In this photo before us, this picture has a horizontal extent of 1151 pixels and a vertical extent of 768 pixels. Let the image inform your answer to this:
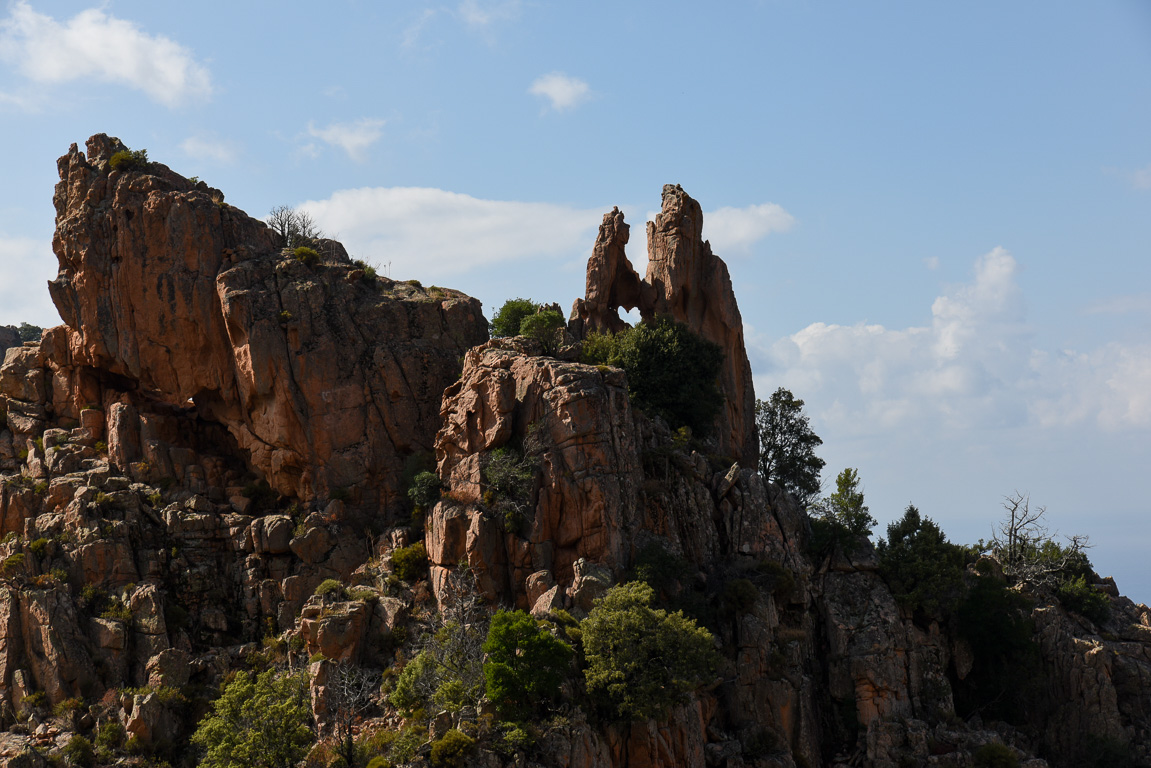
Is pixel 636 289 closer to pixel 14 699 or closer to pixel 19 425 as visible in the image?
pixel 19 425

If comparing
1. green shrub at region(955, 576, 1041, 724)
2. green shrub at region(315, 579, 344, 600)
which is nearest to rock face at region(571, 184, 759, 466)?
green shrub at region(955, 576, 1041, 724)

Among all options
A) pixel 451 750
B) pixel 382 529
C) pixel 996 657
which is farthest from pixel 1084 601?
pixel 451 750

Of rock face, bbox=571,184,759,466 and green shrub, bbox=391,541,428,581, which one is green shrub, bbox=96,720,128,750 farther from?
rock face, bbox=571,184,759,466

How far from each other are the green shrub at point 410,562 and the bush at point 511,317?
23938mm

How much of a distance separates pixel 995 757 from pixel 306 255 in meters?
54.2

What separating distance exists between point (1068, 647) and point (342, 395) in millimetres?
51525

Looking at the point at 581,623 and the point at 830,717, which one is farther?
the point at 830,717

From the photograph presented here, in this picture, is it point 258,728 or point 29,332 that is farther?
point 29,332

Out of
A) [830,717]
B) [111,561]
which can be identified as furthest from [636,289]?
[111,561]

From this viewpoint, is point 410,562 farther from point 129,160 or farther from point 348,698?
point 129,160

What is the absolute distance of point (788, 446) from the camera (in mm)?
96125

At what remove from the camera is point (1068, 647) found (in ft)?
271

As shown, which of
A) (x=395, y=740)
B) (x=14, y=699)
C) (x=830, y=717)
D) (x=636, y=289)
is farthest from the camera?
(x=636, y=289)

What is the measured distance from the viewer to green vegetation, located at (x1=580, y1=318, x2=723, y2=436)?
85062mm
